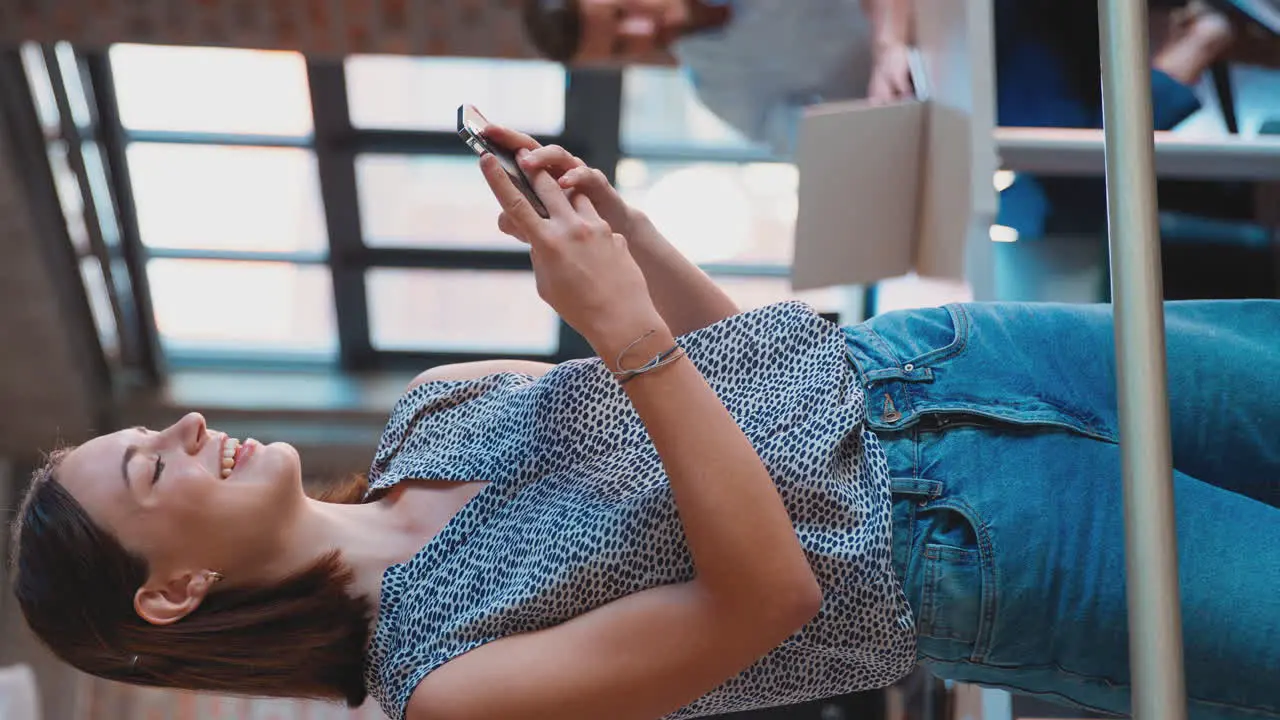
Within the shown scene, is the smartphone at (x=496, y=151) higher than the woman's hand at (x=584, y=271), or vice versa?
the smartphone at (x=496, y=151)

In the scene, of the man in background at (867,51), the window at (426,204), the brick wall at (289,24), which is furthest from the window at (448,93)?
the man in background at (867,51)

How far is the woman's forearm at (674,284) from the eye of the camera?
1274 mm

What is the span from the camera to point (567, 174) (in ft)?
3.60

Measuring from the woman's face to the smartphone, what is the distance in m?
0.38

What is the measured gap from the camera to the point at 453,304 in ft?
18.1

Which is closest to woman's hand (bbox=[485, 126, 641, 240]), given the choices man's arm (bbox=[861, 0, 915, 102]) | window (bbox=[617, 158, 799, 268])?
man's arm (bbox=[861, 0, 915, 102])

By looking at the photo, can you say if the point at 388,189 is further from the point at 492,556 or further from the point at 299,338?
the point at 492,556

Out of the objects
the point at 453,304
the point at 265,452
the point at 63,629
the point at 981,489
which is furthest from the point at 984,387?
the point at 453,304

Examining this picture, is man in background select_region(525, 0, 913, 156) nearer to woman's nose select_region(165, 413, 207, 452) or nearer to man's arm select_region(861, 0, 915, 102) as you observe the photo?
man's arm select_region(861, 0, 915, 102)

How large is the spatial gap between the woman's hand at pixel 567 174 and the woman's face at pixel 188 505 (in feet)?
1.18

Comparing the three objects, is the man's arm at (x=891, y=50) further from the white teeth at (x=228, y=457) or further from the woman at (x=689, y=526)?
the white teeth at (x=228, y=457)

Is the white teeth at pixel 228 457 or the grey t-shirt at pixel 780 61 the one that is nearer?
the white teeth at pixel 228 457

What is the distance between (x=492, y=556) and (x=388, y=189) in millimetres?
4116

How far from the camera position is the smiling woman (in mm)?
1217
